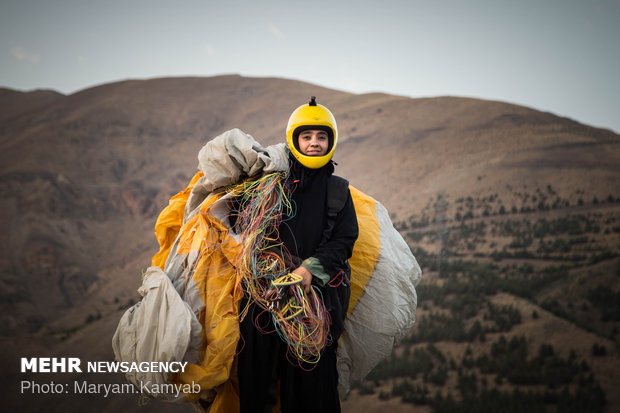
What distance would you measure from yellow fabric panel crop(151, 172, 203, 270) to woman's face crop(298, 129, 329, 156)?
766 millimetres

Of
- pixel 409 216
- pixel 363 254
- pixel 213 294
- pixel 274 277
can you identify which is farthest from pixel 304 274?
pixel 409 216

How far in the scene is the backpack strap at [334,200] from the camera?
2406 mm

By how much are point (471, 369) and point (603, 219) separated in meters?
5.84

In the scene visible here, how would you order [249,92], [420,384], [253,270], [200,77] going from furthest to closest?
[200,77], [249,92], [420,384], [253,270]

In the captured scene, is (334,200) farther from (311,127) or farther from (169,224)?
(169,224)

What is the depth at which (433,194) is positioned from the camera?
44.7 feet

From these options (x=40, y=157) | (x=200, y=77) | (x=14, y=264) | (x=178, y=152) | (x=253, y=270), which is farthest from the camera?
(x=200, y=77)

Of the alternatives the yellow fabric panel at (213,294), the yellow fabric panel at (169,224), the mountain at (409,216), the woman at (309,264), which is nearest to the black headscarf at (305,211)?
the woman at (309,264)

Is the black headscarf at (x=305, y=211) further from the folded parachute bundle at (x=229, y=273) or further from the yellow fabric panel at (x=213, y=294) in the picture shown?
the yellow fabric panel at (x=213, y=294)

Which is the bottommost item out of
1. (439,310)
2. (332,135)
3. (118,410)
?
(118,410)

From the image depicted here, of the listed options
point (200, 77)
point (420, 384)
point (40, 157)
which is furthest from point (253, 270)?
point (200, 77)

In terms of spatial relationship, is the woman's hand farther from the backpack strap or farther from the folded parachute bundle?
the folded parachute bundle

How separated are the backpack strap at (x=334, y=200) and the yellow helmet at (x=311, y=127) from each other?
14 cm

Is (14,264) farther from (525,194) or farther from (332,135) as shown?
(525,194)
